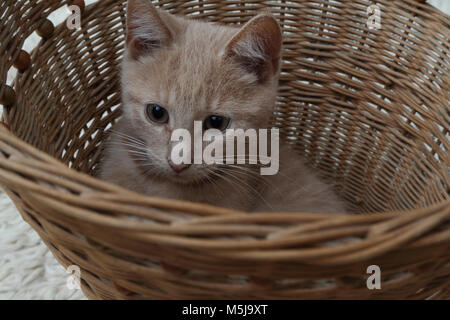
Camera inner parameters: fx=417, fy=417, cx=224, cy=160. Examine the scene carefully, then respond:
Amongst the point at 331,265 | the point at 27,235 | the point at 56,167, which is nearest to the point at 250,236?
the point at 331,265

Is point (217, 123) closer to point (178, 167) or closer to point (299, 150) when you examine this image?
point (178, 167)

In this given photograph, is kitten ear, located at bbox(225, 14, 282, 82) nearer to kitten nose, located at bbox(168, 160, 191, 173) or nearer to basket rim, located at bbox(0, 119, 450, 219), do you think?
kitten nose, located at bbox(168, 160, 191, 173)

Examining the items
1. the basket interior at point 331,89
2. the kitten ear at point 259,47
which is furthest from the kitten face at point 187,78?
the basket interior at point 331,89

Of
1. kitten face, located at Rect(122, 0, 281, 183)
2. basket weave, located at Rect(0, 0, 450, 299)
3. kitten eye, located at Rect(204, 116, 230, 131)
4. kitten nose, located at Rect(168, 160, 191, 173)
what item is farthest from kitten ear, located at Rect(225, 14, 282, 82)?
basket weave, located at Rect(0, 0, 450, 299)

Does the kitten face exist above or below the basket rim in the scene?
above

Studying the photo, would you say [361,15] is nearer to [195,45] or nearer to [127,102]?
[195,45]

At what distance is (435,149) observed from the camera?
119 cm

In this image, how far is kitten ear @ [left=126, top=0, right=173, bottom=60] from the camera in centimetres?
96

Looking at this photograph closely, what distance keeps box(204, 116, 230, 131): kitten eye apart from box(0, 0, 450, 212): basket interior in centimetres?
40

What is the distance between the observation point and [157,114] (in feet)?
3.36

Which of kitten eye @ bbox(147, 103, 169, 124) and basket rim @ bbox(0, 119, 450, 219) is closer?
basket rim @ bbox(0, 119, 450, 219)

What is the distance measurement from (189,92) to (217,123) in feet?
0.34

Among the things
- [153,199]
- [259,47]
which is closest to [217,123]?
[259,47]
